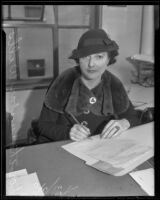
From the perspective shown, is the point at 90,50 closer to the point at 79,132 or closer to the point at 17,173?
the point at 79,132

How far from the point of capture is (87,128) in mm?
845

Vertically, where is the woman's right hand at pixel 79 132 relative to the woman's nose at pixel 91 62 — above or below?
below

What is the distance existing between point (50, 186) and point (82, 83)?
0.30 metres

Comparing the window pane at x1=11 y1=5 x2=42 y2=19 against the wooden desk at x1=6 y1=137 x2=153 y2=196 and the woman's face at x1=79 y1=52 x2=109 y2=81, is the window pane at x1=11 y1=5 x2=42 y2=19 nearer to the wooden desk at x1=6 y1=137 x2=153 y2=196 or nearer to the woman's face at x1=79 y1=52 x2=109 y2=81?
the woman's face at x1=79 y1=52 x2=109 y2=81

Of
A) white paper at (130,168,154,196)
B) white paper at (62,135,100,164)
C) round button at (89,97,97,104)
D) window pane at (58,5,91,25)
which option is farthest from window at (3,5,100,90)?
white paper at (130,168,154,196)

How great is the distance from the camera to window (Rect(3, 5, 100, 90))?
733 millimetres

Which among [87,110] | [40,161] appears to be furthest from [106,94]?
[40,161]

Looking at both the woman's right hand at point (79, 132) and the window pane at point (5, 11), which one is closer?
the window pane at point (5, 11)

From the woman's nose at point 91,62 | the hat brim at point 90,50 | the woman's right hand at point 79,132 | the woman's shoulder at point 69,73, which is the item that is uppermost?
the hat brim at point 90,50

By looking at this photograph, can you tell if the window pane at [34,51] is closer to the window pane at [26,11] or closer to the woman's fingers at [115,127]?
the window pane at [26,11]

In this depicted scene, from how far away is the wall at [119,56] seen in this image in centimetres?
75

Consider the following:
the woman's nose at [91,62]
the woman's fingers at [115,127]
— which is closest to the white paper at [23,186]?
the woman's fingers at [115,127]

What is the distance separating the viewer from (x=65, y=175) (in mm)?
770

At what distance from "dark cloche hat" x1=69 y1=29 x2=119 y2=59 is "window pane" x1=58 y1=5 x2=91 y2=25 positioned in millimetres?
37
